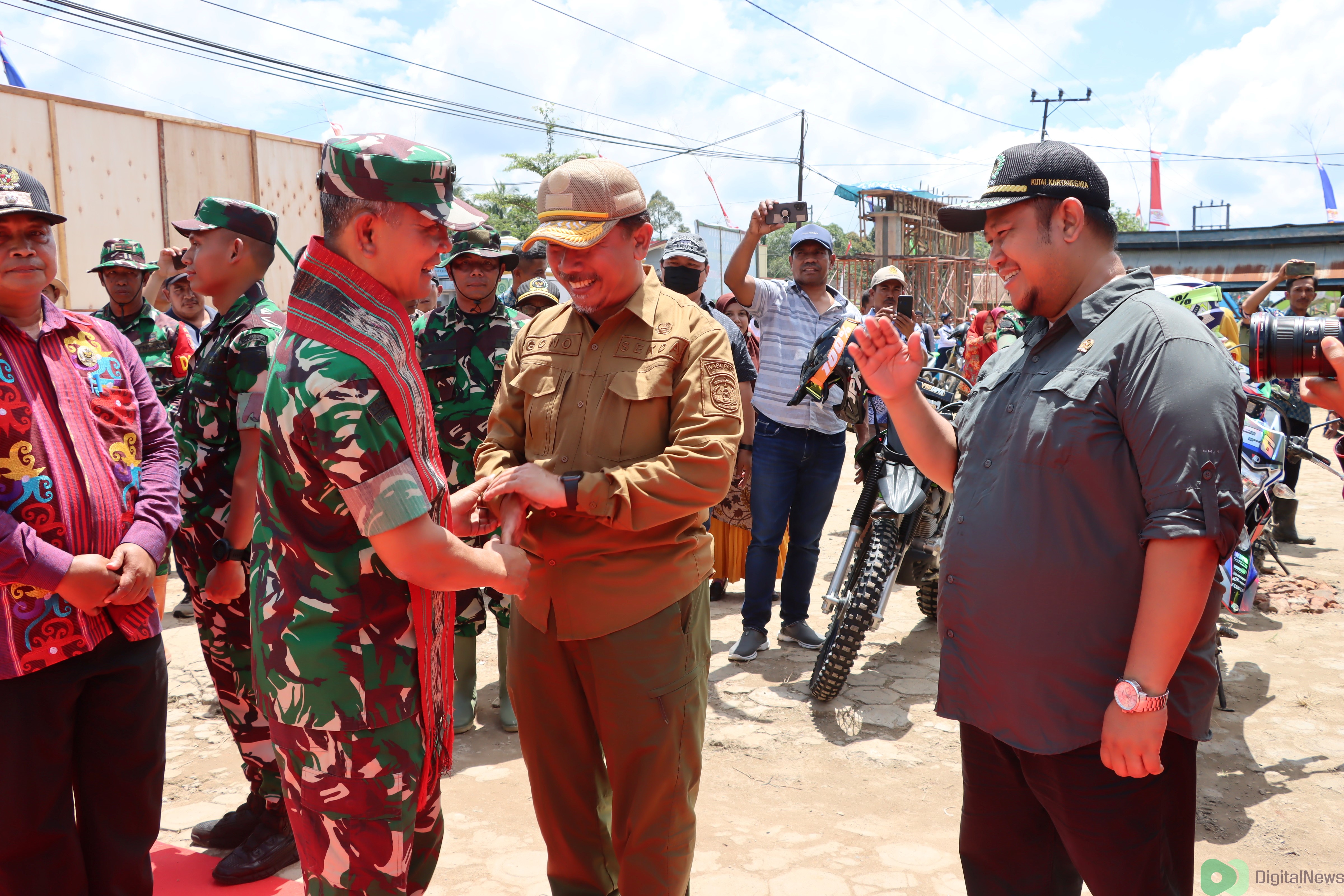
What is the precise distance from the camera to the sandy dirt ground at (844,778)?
306 centimetres

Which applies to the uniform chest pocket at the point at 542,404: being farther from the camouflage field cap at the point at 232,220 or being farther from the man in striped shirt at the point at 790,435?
the man in striped shirt at the point at 790,435

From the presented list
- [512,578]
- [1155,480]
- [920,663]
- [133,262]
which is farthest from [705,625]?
[133,262]

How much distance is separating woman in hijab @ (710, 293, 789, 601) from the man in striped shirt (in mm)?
568

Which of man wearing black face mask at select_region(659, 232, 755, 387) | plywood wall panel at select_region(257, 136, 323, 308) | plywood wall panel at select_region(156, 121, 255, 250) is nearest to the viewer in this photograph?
man wearing black face mask at select_region(659, 232, 755, 387)

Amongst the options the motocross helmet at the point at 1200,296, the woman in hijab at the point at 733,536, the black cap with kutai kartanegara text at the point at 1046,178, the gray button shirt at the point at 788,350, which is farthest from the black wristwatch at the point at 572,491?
the woman in hijab at the point at 733,536

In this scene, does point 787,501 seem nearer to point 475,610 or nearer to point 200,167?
point 475,610

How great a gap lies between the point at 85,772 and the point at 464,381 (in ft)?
7.08

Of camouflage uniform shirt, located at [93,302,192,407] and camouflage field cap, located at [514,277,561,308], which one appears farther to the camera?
camouflage field cap, located at [514,277,561,308]

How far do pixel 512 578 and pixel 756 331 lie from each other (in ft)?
16.9

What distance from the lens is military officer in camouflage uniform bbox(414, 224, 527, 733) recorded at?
407 centimetres

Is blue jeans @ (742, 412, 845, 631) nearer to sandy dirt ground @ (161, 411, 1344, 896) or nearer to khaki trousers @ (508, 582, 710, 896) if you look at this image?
sandy dirt ground @ (161, 411, 1344, 896)

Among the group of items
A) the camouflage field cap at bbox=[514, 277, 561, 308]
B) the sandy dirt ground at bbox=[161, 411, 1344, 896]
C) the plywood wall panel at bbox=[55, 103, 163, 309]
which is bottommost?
the sandy dirt ground at bbox=[161, 411, 1344, 896]

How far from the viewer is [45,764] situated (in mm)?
2250

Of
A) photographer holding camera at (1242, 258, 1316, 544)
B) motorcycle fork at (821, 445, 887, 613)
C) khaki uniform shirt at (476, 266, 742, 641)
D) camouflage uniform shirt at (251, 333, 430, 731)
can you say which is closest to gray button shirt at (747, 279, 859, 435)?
motorcycle fork at (821, 445, 887, 613)
